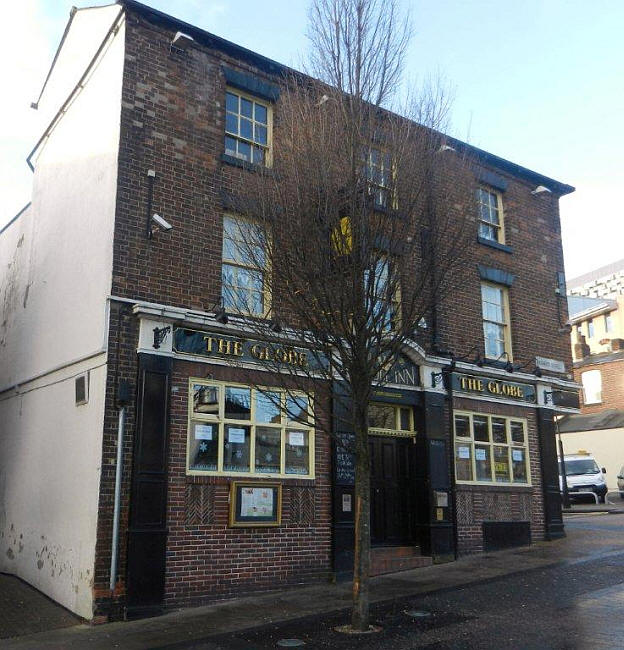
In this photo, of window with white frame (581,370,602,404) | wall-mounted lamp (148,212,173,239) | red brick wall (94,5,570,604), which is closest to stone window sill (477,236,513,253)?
red brick wall (94,5,570,604)

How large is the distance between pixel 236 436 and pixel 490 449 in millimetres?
6178

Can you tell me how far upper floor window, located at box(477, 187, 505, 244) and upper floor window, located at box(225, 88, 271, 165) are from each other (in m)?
5.69

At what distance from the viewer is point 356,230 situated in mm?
8430

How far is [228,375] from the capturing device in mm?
11000

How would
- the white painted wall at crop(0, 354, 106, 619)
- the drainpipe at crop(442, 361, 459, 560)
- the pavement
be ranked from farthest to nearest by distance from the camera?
the drainpipe at crop(442, 361, 459, 560)
the white painted wall at crop(0, 354, 106, 619)
the pavement

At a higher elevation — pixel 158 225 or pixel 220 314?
pixel 158 225

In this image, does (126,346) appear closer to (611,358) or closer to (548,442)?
(548,442)

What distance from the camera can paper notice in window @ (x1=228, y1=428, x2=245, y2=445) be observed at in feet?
35.9

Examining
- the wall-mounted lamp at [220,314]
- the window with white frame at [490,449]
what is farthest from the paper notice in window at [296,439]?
the window with white frame at [490,449]

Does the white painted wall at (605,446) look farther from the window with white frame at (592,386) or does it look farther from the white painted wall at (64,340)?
the white painted wall at (64,340)

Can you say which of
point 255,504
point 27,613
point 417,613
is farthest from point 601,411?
point 27,613

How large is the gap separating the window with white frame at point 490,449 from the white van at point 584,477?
39.0 ft

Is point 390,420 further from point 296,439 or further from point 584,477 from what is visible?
point 584,477

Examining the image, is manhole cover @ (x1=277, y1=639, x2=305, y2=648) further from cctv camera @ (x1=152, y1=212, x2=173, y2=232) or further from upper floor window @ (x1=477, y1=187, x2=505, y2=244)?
upper floor window @ (x1=477, y1=187, x2=505, y2=244)
